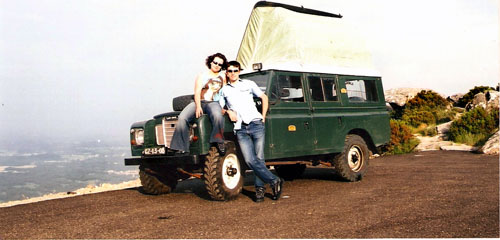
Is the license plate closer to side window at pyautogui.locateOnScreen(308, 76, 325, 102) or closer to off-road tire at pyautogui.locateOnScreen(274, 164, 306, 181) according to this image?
side window at pyautogui.locateOnScreen(308, 76, 325, 102)

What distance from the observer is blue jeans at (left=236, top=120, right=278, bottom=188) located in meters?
6.92

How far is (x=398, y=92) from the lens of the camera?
28000 mm

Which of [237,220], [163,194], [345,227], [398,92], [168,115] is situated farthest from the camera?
[398,92]

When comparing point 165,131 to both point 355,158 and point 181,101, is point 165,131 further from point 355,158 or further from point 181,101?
point 355,158

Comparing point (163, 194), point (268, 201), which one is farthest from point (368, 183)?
point (163, 194)

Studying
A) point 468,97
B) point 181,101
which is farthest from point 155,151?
point 468,97

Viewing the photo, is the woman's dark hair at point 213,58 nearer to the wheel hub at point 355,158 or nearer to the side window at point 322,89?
the side window at point 322,89

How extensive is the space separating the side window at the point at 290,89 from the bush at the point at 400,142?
849 cm

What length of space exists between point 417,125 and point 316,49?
14108 mm

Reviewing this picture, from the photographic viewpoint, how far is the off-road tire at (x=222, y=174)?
6973 mm

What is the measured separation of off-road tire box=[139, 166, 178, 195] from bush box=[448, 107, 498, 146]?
37.5 ft

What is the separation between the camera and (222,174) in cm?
705

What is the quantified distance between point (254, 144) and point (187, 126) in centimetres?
102

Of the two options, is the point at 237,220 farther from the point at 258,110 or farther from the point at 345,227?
the point at 258,110
